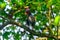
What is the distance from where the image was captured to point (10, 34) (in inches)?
160

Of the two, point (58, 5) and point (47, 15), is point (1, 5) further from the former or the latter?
point (47, 15)

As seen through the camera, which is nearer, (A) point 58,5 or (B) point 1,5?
(B) point 1,5

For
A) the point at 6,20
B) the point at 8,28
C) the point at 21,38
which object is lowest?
the point at 21,38

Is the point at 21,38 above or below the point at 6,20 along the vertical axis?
below

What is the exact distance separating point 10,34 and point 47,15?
0.78m

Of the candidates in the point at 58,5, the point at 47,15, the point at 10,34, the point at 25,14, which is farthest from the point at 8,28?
the point at 58,5

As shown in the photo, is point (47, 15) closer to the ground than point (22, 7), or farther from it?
closer to the ground

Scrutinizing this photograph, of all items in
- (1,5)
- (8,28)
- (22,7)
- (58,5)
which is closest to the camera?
(1,5)

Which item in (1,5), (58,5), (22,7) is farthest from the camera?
(22,7)

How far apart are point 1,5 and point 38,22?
3.51 ft

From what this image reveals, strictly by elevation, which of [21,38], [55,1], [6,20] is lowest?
[21,38]

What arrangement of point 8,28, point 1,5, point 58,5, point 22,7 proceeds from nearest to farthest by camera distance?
point 1,5
point 58,5
point 22,7
point 8,28

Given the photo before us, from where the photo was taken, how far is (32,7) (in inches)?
154

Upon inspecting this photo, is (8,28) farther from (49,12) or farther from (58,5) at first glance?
(58,5)
